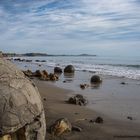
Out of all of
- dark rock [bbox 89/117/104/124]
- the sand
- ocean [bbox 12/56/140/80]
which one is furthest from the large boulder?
ocean [bbox 12/56/140/80]

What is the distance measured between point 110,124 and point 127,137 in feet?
3.47

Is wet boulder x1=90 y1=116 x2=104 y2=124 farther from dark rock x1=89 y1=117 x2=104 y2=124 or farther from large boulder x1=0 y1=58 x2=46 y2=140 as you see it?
large boulder x1=0 y1=58 x2=46 y2=140

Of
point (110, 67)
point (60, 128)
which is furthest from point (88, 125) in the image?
point (110, 67)

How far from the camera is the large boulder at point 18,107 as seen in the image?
4277mm

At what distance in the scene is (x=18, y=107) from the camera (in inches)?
173

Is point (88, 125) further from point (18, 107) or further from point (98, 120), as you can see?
point (18, 107)

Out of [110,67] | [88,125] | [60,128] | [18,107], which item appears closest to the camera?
[18,107]

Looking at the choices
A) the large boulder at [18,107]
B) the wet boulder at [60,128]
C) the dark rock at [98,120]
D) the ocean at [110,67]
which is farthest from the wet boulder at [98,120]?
the ocean at [110,67]

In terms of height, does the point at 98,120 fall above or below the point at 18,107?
below

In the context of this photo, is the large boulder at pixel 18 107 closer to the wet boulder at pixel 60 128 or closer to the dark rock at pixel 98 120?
the wet boulder at pixel 60 128

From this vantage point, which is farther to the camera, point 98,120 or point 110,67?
point 110,67

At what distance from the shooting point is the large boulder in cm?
428

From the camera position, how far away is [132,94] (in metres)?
12.5

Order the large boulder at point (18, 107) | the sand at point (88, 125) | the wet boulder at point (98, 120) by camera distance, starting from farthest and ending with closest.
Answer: the wet boulder at point (98, 120), the sand at point (88, 125), the large boulder at point (18, 107)
